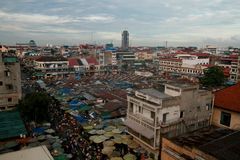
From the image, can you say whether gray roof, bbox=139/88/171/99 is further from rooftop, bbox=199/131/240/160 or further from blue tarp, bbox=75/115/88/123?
blue tarp, bbox=75/115/88/123

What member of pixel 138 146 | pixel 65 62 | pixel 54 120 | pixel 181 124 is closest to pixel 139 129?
pixel 138 146

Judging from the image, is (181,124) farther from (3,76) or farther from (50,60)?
(50,60)

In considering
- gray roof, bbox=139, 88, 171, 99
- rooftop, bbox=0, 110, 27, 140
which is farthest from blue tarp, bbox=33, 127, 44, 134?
gray roof, bbox=139, 88, 171, 99

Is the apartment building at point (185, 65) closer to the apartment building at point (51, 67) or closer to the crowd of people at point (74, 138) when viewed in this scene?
the apartment building at point (51, 67)

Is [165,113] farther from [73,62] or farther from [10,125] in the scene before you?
[73,62]

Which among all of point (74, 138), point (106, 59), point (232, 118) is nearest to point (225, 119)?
point (232, 118)

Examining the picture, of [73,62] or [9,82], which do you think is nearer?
[9,82]

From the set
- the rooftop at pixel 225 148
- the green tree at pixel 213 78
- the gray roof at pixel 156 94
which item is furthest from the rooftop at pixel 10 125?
the green tree at pixel 213 78
